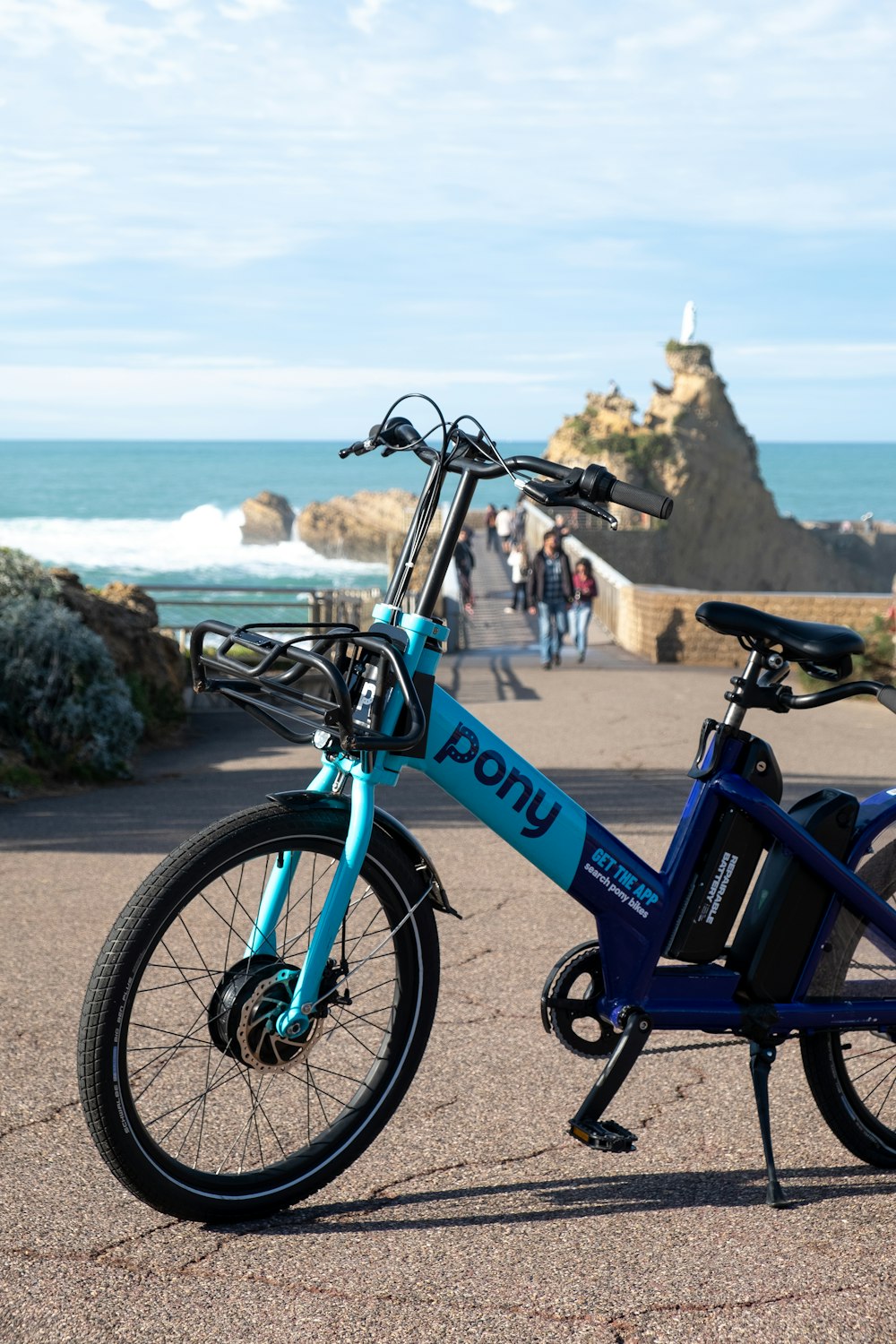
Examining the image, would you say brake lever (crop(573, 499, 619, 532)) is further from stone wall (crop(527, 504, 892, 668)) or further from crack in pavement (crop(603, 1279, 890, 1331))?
stone wall (crop(527, 504, 892, 668))

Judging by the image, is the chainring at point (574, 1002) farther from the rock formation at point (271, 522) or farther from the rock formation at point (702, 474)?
the rock formation at point (271, 522)

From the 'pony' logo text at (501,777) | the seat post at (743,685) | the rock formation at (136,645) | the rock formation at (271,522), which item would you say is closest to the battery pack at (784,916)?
the seat post at (743,685)

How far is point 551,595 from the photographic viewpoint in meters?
18.1

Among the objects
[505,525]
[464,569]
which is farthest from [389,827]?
[505,525]

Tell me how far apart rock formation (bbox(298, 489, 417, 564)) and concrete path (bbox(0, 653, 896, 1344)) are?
80.0m

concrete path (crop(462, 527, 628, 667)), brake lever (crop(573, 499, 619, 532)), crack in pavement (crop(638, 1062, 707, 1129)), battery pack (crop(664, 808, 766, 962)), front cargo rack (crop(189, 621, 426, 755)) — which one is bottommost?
concrete path (crop(462, 527, 628, 667))

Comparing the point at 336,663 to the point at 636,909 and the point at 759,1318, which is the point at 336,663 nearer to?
the point at 636,909

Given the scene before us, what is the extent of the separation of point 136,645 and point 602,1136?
967cm

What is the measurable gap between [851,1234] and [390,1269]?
3.51 feet

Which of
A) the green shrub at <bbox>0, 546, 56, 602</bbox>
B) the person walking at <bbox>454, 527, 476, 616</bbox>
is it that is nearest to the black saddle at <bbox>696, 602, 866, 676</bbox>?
the green shrub at <bbox>0, 546, 56, 602</bbox>

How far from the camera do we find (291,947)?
337 cm

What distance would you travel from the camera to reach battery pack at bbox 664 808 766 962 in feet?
11.1

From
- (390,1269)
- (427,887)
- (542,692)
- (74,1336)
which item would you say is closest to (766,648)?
(427,887)

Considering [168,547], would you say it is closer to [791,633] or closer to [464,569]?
[464,569]
